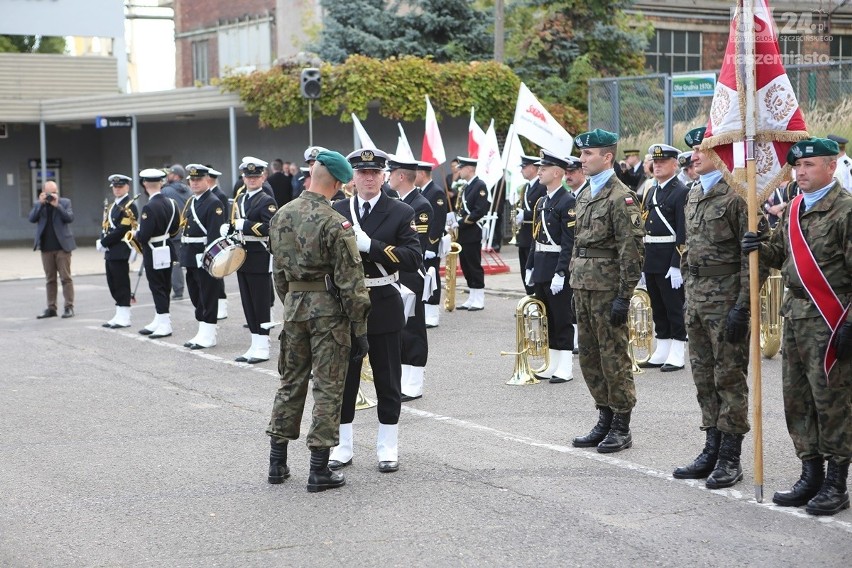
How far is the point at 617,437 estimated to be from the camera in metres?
7.88

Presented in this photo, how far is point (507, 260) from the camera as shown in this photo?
2320cm

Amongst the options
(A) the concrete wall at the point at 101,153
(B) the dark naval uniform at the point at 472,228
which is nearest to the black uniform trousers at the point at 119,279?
(B) the dark naval uniform at the point at 472,228

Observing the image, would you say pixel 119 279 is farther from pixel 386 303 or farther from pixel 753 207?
pixel 753 207

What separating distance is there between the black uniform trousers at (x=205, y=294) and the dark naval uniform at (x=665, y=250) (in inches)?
196

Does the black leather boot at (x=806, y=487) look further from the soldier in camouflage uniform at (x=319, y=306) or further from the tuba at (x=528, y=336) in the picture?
the tuba at (x=528, y=336)

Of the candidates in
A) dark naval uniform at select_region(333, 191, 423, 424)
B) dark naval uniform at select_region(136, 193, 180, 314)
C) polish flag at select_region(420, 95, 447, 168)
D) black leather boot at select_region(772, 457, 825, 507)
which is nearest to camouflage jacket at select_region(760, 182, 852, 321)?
black leather boot at select_region(772, 457, 825, 507)

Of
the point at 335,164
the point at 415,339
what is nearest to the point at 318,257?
the point at 335,164

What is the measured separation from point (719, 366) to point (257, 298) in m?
6.53

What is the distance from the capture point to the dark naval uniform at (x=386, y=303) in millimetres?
7379

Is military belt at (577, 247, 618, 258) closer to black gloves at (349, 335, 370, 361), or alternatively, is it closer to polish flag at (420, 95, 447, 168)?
black gloves at (349, 335, 370, 361)

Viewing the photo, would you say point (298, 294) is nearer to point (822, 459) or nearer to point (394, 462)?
point (394, 462)

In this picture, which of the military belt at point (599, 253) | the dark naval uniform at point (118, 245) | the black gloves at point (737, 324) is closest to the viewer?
the black gloves at point (737, 324)

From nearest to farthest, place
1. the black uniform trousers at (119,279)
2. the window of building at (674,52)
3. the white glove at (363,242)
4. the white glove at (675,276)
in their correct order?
the white glove at (363,242), the white glove at (675,276), the black uniform trousers at (119,279), the window of building at (674,52)

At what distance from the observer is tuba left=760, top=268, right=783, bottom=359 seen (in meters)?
11.5
